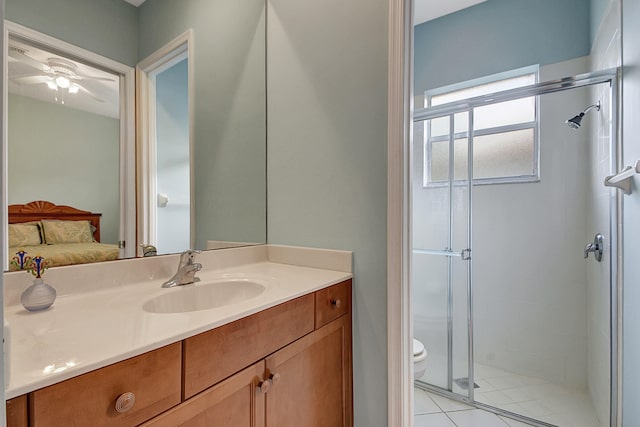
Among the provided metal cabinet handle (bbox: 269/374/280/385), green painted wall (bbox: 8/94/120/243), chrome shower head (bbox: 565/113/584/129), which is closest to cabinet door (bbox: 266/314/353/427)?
metal cabinet handle (bbox: 269/374/280/385)

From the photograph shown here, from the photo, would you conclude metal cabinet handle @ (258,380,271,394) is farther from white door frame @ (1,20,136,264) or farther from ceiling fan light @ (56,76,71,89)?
ceiling fan light @ (56,76,71,89)

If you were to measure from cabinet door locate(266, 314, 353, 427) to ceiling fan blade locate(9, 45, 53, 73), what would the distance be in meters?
1.05

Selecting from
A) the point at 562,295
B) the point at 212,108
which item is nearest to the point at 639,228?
the point at 562,295

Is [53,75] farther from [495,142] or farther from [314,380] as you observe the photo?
[495,142]

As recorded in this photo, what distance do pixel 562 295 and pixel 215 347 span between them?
80.0 inches

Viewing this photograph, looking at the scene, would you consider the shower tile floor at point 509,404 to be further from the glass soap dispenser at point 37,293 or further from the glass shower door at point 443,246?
the glass soap dispenser at point 37,293

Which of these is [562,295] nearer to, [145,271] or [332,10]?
[332,10]

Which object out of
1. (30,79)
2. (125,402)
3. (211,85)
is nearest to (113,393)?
(125,402)

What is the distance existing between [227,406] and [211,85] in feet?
4.16

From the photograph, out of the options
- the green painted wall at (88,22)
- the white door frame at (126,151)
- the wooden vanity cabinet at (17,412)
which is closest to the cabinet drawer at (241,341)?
the wooden vanity cabinet at (17,412)

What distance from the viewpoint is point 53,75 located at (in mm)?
903

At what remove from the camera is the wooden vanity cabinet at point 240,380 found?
1.81 ft

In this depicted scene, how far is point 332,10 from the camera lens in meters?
1.33

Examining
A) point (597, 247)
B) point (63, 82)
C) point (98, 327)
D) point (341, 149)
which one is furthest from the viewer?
point (597, 247)
